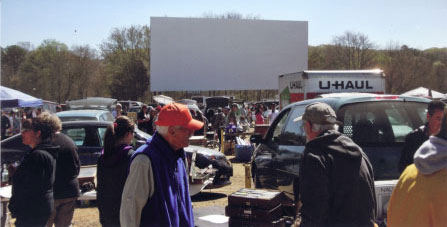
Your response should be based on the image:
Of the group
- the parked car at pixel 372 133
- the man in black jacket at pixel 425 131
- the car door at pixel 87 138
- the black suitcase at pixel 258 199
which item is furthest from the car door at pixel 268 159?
the car door at pixel 87 138

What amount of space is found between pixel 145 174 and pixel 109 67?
54053 millimetres

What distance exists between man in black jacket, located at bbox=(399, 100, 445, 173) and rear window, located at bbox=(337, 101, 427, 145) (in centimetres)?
19

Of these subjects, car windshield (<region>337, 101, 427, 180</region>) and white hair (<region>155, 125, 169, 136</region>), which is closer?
white hair (<region>155, 125, 169, 136</region>)

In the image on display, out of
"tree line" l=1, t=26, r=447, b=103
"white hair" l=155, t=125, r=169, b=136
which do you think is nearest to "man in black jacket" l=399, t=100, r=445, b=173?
"white hair" l=155, t=125, r=169, b=136

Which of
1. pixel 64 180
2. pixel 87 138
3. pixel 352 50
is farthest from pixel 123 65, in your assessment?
pixel 64 180

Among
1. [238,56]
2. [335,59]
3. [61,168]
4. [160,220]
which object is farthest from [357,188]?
[335,59]

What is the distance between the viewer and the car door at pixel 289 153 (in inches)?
176

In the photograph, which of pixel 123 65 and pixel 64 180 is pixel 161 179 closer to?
pixel 64 180

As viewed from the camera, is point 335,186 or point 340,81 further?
point 340,81

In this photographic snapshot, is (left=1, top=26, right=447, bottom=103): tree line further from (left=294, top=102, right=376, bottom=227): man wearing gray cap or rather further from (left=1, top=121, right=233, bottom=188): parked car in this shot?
(left=294, top=102, right=376, bottom=227): man wearing gray cap

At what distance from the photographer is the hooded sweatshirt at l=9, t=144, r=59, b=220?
3.85 meters

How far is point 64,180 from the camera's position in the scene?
4562 mm

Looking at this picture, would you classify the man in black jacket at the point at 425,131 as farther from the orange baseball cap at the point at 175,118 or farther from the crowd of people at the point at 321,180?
the orange baseball cap at the point at 175,118

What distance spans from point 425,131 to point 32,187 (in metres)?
3.77
